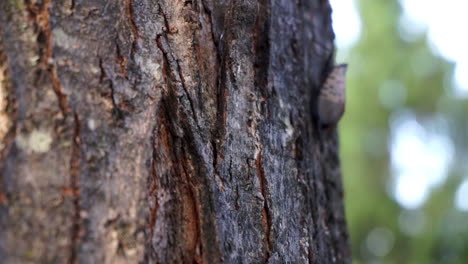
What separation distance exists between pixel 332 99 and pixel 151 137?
427mm

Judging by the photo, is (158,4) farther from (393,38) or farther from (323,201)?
(393,38)

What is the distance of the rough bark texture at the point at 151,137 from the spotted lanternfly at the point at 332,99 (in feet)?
0.41

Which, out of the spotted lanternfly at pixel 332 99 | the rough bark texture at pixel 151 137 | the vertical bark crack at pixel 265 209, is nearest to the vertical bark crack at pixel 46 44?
the rough bark texture at pixel 151 137

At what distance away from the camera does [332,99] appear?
3.60 ft

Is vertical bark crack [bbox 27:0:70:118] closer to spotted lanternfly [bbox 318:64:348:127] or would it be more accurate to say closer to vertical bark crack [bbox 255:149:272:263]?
vertical bark crack [bbox 255:149:272:263]

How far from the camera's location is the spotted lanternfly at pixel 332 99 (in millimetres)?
1090

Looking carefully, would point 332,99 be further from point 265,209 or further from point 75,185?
point 75,185

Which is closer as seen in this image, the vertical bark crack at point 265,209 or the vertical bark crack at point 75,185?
the vertical bark crack at point 75,185

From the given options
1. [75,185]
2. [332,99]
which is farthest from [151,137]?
[332,99]

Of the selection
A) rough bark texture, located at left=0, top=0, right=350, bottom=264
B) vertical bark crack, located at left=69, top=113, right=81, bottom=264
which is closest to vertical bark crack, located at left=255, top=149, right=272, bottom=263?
rough bark texture, located at left=0, top=0, right=350, bottom=264

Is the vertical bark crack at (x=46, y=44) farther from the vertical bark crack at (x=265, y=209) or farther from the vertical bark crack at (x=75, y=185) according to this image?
the vertical bark crack at (x=265, y=209)

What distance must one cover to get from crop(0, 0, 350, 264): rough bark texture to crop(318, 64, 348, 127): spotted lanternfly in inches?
5.0

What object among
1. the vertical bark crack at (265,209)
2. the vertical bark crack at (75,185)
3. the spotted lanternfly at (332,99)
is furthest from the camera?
the spotted lanternfly at (332,99)

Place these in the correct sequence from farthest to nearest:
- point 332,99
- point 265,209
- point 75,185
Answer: point 332,99, point 265,209, point 75,185
